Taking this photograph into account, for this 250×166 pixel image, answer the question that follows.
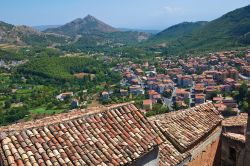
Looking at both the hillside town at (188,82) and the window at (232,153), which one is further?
the hillside town at (188,82)

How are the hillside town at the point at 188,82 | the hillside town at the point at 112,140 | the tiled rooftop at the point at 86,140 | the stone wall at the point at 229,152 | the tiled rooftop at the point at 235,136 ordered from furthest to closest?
the hillside town at the point at 188,82 → the stone wall at the point at 229,152 → the tiled rooftop at the point at 235,136 → the hillside town at the point at 112,140 → the tiled rooftop at the point at 86,140

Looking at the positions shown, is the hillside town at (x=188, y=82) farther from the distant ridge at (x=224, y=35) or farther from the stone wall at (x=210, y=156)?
the stone wall at (x=210, y=156)

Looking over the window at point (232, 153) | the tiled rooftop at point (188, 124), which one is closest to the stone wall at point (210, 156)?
the window at point (232, 153)

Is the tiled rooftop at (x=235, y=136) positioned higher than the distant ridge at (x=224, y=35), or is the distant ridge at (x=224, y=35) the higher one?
the tiled rooftop at (x=235, y=136)

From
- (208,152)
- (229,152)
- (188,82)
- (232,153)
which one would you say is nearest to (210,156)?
(208,152)

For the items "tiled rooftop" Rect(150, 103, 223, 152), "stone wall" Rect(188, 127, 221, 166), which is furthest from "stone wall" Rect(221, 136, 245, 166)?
"tiled rooftop" Rect(150, 103, 223, 152)

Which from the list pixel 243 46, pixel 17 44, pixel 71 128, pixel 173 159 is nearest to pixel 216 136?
pixel 173 159

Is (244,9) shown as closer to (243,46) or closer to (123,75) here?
(243,46)
